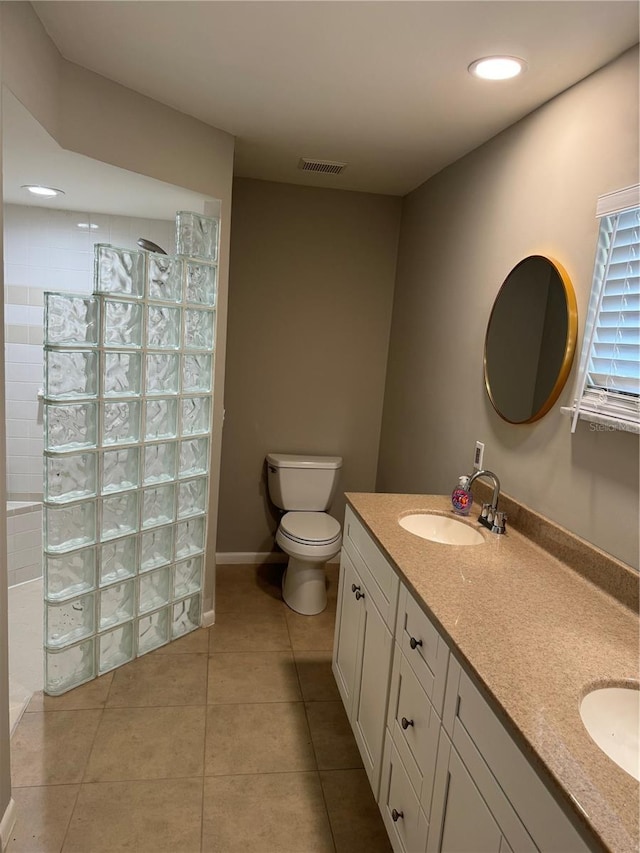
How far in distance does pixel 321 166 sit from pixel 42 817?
294 cm

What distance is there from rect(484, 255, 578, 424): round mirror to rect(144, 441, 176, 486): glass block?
1.43 metres

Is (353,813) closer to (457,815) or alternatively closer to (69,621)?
(457,815)

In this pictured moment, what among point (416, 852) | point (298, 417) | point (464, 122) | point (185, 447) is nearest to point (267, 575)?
point (298, 417)

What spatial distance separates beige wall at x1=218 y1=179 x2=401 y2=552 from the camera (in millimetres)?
3346

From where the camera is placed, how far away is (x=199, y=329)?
104 inches

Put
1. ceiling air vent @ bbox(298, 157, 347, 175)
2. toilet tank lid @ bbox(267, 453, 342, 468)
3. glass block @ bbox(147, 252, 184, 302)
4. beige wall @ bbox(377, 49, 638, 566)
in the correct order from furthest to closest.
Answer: toilet tank lid @ bbox(267, 453, 342, 468) < ceiling air vent @ bbox(298, 157, 347, 175) < glass block @ bbox(147, 252, 184, 302) < beige wall @ bbox(377, 49, 638, 566)

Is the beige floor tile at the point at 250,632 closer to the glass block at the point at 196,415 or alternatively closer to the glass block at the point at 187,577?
the glass block at the point at 187,577

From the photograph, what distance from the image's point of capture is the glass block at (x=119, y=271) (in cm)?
221

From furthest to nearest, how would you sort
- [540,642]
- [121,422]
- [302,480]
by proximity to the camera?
1. [302,480]
2. [121,422]
3. [540,642]

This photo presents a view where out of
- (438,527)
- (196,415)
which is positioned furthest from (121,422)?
(438,527)

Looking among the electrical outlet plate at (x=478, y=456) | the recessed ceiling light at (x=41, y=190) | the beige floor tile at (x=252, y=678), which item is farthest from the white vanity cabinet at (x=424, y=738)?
the recessed ceiling light at (x=41, y=190)

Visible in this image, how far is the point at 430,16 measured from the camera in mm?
1459

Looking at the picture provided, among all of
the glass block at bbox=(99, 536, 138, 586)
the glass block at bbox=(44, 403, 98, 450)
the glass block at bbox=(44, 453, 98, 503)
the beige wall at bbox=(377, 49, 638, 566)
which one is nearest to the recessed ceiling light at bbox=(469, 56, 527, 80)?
the beige wall at bbox=(377, 49, 638, 566)

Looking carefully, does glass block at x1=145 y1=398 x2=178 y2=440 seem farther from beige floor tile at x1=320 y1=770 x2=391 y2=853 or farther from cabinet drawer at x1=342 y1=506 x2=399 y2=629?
beige floor tile at x1=320 y1=770 x2=391 y2=853
